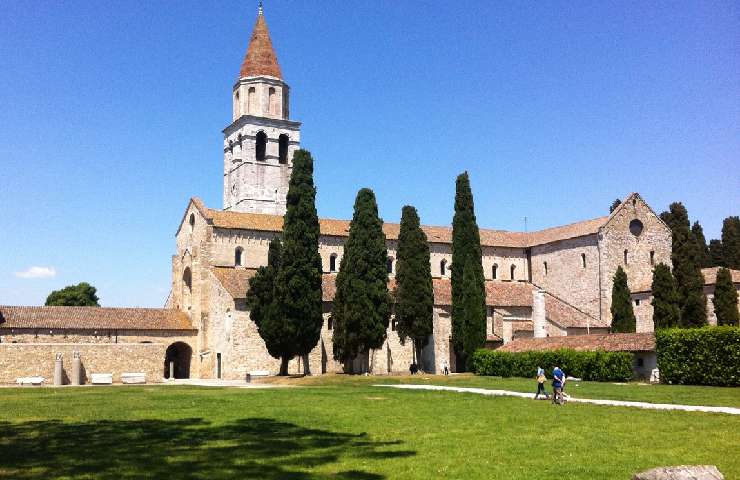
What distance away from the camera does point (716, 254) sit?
8169 cm

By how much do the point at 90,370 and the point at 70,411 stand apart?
25896mm

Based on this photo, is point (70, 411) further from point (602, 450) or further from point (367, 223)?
point (367, 223)

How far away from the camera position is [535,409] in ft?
72.9

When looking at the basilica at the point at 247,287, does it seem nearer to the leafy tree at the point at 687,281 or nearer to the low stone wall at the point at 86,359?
the low stone wall at the point at 86,359

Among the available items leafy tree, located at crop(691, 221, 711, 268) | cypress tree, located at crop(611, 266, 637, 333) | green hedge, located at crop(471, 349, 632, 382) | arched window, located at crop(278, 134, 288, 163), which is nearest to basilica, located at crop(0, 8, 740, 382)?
arched window, located at crop(278, 134, 288, 163)

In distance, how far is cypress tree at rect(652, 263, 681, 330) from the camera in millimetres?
48938

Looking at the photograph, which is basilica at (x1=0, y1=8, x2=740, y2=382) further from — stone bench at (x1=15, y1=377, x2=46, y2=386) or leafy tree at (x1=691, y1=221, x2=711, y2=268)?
leafy tree at (x1=691, y1=221, x2=711, y2=268)

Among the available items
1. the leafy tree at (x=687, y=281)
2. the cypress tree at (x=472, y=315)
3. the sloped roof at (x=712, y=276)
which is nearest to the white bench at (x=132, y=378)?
the cypress tree at (x=472, y=315)

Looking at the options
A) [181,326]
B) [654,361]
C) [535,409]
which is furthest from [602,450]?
[181,326]

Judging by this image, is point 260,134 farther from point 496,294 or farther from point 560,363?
point 560,363

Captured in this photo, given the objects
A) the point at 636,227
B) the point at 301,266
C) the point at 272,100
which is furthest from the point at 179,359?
the point at 636,227

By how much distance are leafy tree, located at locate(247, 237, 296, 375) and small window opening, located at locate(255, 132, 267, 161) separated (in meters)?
22.9

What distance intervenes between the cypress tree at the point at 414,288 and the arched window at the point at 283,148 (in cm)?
2344

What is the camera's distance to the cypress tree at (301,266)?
44719 millimetres
